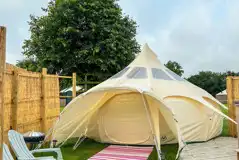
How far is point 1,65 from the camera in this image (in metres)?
2.13

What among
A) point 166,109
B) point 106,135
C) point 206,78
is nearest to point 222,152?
point 166,109

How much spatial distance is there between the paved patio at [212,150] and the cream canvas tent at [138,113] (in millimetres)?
378

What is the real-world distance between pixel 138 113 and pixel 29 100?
8.88 feet

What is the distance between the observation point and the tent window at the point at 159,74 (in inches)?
311

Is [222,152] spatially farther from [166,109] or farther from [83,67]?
[83,67]

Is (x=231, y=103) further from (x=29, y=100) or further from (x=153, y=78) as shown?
(x=29, y=100)

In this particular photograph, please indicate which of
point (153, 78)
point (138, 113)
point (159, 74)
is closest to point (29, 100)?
point (138, 113)

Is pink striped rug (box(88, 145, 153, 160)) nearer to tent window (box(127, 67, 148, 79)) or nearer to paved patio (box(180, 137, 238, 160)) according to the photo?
paved patio (box(180, 137, 238, 160))

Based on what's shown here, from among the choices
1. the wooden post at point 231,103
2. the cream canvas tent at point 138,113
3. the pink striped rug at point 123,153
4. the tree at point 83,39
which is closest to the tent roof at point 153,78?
the cream canvas tent at point 138,113

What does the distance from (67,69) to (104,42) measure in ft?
8.36

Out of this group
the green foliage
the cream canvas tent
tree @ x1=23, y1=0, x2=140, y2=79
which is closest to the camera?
the cream canvas tent

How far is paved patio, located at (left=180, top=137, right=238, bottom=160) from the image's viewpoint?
19.4ft

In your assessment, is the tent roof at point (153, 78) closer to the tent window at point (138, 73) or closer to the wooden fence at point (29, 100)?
the tent window at point (138, 73)

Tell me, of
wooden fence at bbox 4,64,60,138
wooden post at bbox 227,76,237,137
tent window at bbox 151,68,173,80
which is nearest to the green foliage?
wooden post at bbox 227,76,237,137
